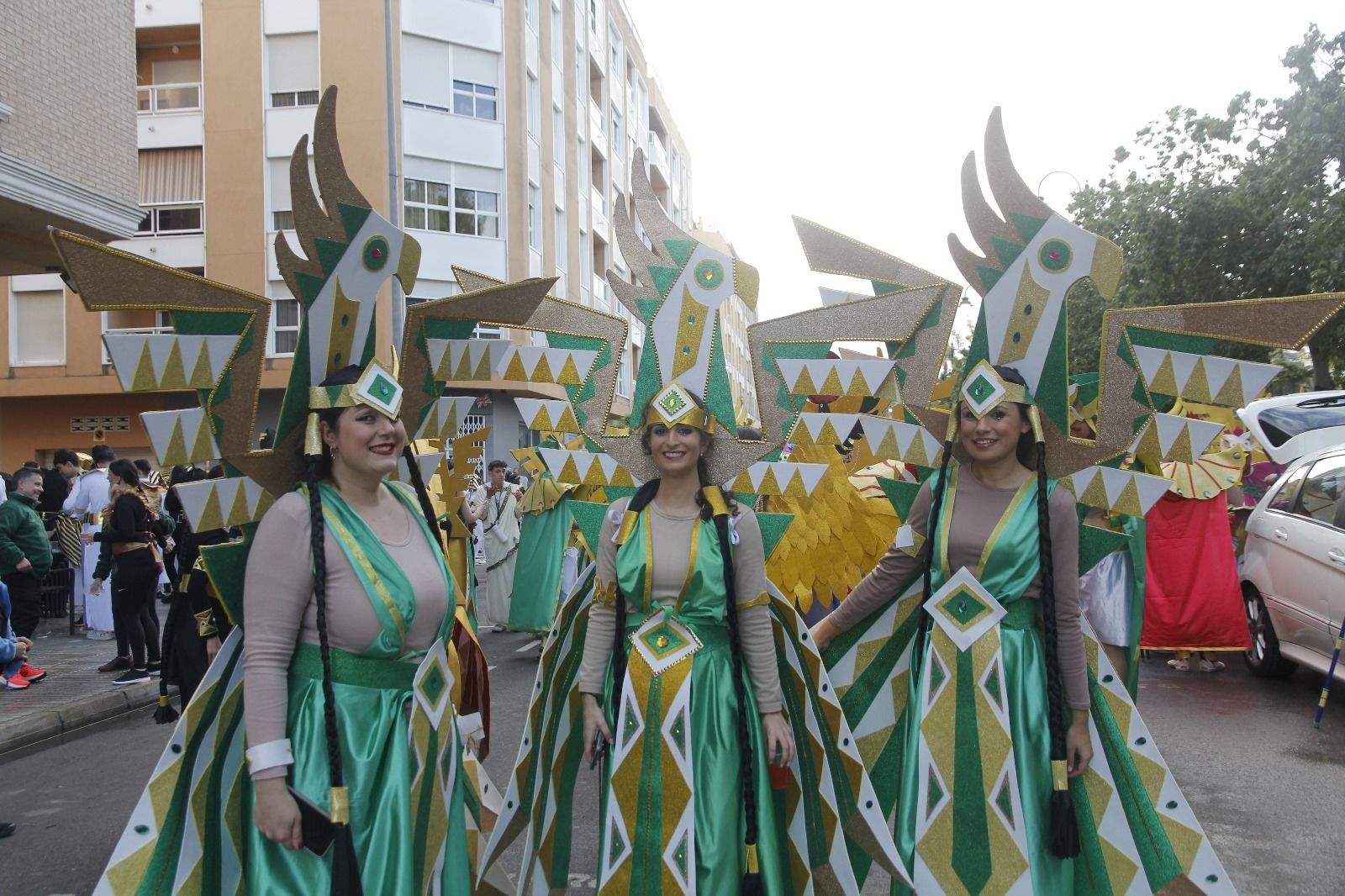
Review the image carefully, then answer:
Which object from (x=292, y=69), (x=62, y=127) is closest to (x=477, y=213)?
(x=292, y=69)

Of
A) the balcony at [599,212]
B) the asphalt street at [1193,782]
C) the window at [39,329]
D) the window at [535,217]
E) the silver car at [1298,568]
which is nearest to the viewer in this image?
the asphalt street at [1193,782]

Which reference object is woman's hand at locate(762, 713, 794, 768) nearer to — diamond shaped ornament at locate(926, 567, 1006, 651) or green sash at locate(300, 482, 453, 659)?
diamond shaped ornament at locate(926, 567, 1006, 651)

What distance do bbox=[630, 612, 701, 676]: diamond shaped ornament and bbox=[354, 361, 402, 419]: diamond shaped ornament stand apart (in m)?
0.99

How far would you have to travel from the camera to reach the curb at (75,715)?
22.7 ft

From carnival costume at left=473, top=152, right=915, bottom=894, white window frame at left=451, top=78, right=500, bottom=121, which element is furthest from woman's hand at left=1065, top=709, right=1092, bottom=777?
white window frame at left=451, top=78, right=500, bottom=121

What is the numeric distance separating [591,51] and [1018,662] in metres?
35.9

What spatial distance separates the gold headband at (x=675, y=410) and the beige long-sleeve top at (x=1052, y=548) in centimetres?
87

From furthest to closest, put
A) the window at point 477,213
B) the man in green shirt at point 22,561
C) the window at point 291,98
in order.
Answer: the window at point 477,213 < the window at point 291,98 < the man in green shirt at point 22,561

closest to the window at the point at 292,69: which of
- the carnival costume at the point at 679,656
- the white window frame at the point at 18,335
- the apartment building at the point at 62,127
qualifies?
the white window frame at the point at 18,335

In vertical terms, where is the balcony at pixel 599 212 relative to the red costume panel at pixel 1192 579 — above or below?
above

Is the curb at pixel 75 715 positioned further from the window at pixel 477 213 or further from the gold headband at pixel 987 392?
the window at pixel 477 213

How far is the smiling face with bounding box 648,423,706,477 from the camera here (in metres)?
3.26

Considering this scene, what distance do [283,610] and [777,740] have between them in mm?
1467

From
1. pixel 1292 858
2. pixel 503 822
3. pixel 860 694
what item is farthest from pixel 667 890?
pixel 1292 858
